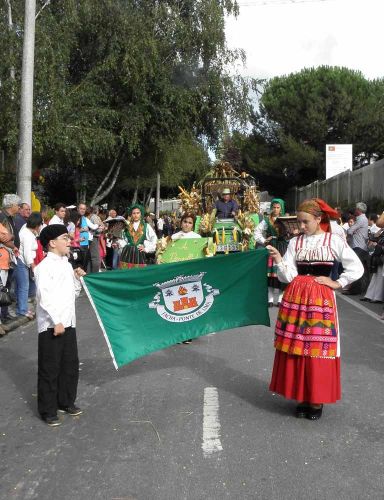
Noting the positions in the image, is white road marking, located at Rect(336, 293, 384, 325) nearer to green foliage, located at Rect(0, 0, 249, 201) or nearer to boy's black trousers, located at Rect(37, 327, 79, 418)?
boy's black trousers, located at Rect(37, 327, 79, 418)

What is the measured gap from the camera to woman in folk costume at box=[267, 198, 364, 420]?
5152mm

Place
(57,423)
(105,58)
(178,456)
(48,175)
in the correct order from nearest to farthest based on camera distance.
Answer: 1. (178,456)
2. (57,423)
3. (105,58)
4. (48,175)

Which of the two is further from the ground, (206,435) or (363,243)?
(363,243)

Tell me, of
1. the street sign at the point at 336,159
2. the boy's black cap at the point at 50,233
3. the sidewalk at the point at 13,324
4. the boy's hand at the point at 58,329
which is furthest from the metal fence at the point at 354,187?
the boy's hand at the point at 58,329

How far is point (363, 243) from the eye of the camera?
45.3 ft

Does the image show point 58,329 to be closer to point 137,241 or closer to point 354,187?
point 137,241

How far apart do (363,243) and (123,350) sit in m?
9.13

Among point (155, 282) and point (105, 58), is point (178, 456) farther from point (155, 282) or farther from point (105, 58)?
point (105, 58)

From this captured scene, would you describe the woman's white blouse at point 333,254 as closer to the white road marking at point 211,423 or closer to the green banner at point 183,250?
the white road marking at point 211,423

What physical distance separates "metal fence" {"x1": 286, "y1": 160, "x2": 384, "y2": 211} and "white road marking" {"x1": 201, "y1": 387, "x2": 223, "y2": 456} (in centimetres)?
1907

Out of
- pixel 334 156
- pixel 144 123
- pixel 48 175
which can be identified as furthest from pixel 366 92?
pixel 144 123

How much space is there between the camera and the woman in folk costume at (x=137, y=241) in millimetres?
9445

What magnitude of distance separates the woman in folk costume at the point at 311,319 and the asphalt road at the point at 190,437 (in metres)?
0.28

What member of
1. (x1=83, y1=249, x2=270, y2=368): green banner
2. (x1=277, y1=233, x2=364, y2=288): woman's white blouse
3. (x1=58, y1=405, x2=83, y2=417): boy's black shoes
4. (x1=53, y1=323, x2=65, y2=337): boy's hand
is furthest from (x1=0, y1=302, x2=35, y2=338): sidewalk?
(x1=277, y1=233, x2=364, y2=288): woman's white blouse
